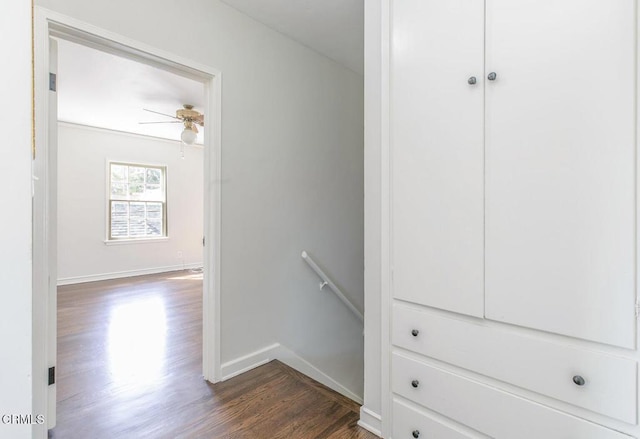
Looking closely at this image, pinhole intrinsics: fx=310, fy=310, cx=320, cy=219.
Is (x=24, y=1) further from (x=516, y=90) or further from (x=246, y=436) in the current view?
(x=246, y=436)

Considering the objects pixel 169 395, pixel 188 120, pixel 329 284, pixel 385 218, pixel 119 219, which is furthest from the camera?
pixel 119 219

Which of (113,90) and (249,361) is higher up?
(113,90)

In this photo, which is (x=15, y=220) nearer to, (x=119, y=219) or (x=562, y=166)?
(x=562, y=166)

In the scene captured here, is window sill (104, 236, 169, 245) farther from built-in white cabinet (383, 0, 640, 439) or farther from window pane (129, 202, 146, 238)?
built-in white cabinet (383, 0, 640, 439)

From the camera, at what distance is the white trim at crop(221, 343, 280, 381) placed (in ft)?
7.02

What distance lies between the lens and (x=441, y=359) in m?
1.33

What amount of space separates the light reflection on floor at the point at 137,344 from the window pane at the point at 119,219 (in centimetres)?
208

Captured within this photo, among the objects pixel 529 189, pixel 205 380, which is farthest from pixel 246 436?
pixel 529 189

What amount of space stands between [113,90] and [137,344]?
2.83 metres

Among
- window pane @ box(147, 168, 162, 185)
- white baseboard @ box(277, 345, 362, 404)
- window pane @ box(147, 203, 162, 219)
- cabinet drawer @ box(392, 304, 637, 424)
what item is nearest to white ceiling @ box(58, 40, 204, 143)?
window pane @ box(147, 168, 162, 185)

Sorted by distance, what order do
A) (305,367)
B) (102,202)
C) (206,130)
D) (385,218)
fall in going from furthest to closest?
(102,202)
(305,367)
(206,130)
(385,218)

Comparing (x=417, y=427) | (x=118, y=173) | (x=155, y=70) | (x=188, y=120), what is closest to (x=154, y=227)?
(x=118, y=173)

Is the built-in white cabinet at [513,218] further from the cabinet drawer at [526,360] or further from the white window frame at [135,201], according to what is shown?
the white window frame at [135,201]

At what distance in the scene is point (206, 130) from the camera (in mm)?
2111
